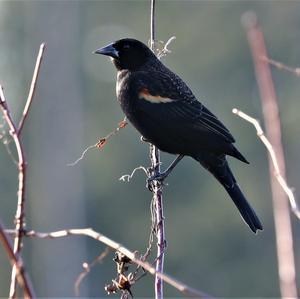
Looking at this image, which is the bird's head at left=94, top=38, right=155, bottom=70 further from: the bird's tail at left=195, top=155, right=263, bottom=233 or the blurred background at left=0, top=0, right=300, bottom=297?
the blurred background at left=0, top=0, right=300, bottom=297

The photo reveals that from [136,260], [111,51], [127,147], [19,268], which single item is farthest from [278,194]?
[127,147]

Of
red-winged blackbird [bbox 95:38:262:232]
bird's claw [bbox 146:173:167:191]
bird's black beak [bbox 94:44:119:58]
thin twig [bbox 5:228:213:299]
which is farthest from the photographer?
bird's black beak [bbox 94:44:119:58]

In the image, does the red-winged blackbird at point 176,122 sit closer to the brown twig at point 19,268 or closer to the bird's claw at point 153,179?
the bird's claw at point 153,179

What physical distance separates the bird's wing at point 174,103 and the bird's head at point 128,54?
0.19m

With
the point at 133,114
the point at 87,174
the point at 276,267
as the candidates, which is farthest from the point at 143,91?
the point at 87,174

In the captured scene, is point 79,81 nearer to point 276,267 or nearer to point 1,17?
point 1,17

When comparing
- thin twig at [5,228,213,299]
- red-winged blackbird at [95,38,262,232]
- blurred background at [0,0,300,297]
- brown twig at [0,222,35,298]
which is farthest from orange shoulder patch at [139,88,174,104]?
blurred background at [0,0,300,297]

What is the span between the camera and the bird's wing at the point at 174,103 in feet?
15.7

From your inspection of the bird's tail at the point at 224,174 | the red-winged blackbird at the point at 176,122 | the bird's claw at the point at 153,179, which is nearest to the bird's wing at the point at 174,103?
the red-winged blackbird at the point at 176,122

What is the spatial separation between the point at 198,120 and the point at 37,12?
22.5m

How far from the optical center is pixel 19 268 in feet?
5.61

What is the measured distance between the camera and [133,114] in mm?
4703

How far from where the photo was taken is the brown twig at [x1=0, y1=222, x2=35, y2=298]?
67.2 inches

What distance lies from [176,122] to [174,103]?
0.09 m
